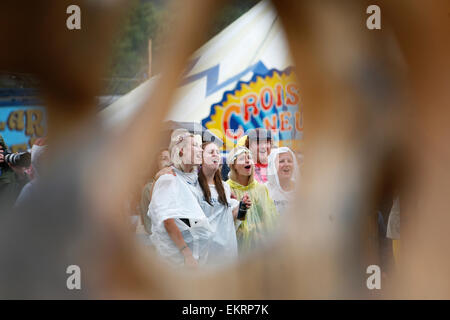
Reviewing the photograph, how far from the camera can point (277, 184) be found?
225 centimetres

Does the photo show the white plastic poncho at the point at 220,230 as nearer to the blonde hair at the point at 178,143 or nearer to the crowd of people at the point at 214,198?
the crowd of people at the point at 214,198

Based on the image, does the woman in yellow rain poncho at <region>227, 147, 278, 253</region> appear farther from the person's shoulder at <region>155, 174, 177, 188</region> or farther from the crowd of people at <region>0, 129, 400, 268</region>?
the person's shoulder at <region>155, 174, 177, 188</region>

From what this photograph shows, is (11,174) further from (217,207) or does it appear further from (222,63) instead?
(222,63)

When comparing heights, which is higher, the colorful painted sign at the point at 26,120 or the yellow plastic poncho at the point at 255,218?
the colorful painted sign at the point at 26,120

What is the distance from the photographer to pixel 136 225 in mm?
2160

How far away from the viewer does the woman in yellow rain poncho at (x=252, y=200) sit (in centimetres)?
221

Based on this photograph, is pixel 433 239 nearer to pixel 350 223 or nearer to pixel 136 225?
pixel 350 223

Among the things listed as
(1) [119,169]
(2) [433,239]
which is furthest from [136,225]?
(2) [433,239]

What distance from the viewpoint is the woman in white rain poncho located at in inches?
85.2

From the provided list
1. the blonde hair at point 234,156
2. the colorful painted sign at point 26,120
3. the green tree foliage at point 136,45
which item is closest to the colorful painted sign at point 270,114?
the blonde hair at point 234,156

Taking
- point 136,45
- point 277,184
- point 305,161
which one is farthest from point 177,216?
point 136,45

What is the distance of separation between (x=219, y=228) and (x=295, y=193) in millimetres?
286

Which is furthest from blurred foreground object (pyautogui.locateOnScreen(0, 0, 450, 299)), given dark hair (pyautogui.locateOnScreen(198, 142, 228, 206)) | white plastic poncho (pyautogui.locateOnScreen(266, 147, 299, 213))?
dark hair (pyautogui.locateOnScreen(198, 142, 228, 206))

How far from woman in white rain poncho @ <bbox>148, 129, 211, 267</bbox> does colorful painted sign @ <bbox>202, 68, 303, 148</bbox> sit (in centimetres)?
10
